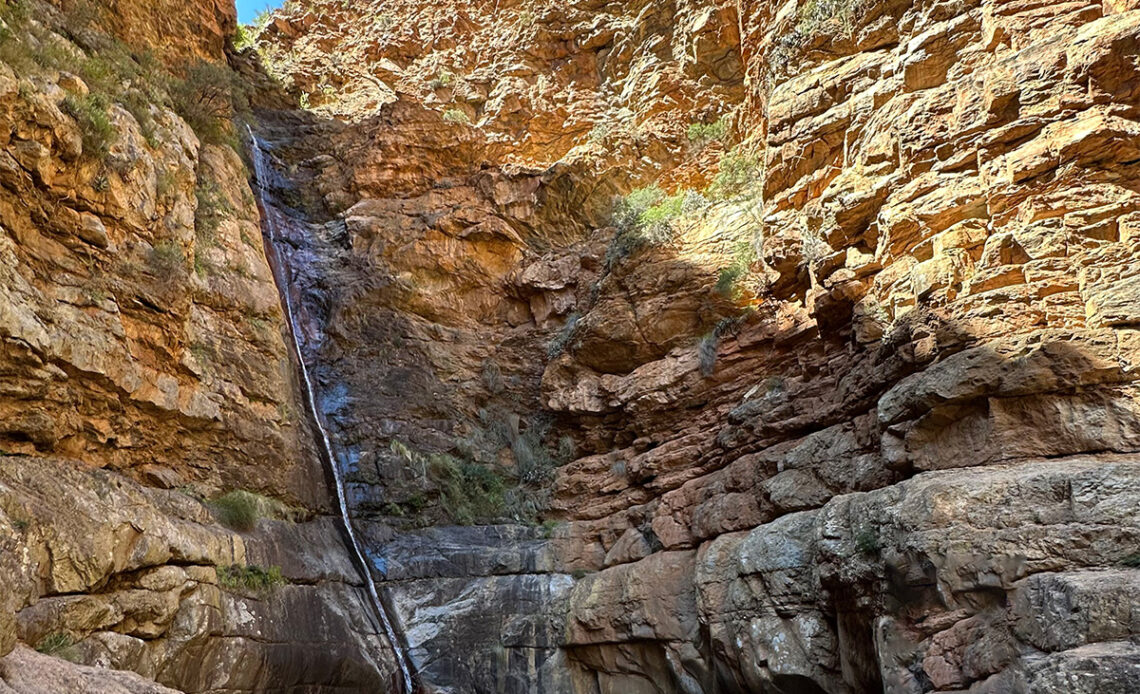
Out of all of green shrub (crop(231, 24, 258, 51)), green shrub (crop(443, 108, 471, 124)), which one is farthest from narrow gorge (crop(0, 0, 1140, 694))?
green shrub (crop(231, 24, 258, 51))

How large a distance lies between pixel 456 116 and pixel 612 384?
36.3ft

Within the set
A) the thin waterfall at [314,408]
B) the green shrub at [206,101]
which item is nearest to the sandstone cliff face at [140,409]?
the thin waterfall at [314,408]

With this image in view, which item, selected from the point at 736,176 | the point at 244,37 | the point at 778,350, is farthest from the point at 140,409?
the point at 244,37

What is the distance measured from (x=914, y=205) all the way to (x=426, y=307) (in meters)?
11.2

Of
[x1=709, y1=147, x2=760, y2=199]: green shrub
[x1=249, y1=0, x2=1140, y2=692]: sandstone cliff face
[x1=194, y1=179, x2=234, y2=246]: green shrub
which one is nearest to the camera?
[x1=249, y1=0, x2=1140, y2=692]: sandstone cliff face

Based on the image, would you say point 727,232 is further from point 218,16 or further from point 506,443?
point 218,16

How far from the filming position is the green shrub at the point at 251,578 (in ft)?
31.8

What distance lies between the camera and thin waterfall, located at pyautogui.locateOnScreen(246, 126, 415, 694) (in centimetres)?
1218

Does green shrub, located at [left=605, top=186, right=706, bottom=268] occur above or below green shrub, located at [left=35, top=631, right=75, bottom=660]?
above

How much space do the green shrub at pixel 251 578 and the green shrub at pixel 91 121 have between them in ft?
18.5

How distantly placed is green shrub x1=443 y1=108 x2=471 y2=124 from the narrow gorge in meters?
3.04

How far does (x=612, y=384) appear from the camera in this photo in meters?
15.0

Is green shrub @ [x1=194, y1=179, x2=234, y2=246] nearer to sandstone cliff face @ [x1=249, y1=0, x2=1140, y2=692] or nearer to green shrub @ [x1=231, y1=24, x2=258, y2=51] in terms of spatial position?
sandstone cliff face @ [x1=249, y1=0, x2=1140, y2=692]

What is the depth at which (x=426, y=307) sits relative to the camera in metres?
17.8
